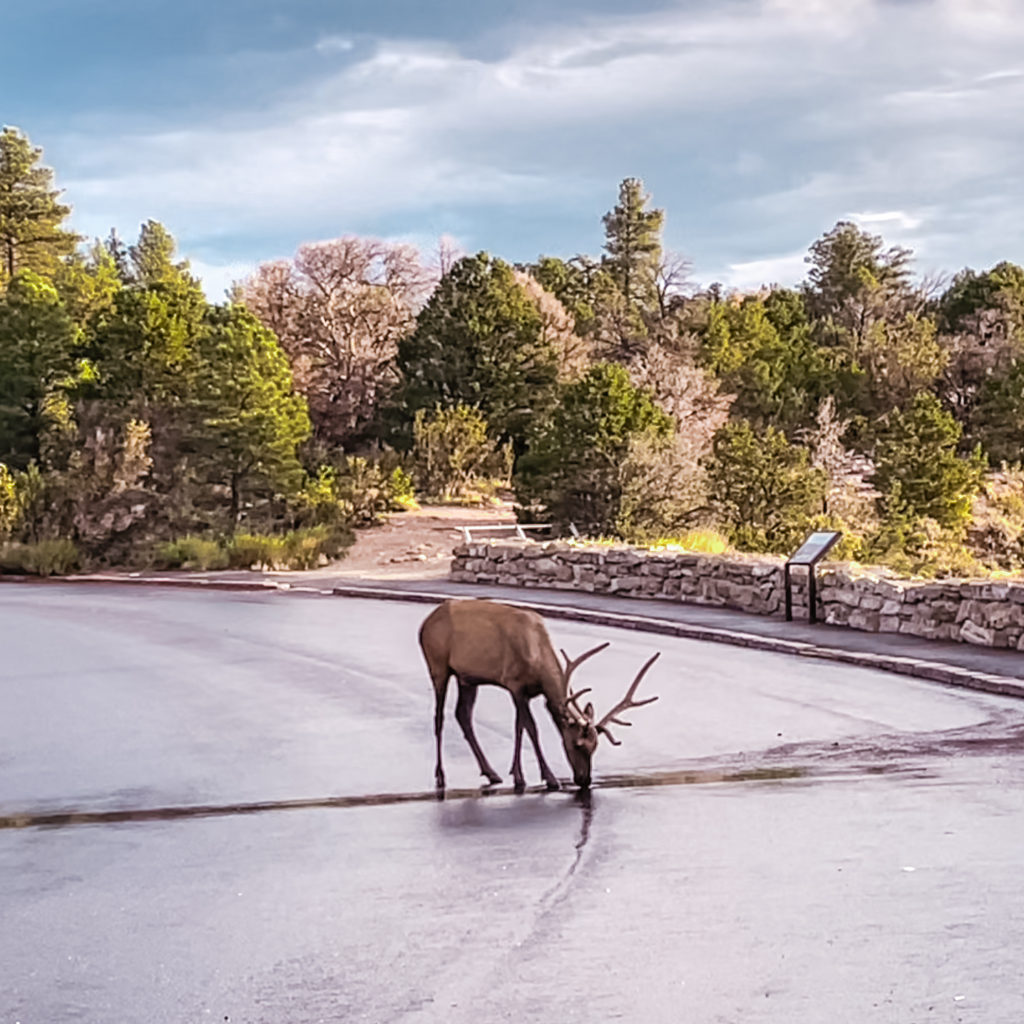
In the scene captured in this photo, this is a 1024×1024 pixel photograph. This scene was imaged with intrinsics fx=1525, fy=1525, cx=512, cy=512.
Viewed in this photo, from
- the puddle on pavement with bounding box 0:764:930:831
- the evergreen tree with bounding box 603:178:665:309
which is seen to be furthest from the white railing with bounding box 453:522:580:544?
the evergreen tree with bounding box 603:178:665:309

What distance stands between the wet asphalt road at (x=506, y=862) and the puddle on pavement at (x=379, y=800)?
3 centimetres

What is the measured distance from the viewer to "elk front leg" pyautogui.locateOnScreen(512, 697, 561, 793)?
8617mm

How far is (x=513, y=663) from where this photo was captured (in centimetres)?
849

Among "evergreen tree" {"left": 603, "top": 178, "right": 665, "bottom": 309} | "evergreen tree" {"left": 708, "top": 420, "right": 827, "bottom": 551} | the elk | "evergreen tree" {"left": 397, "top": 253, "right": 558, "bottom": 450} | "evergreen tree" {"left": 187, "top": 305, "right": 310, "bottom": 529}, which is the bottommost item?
the elk

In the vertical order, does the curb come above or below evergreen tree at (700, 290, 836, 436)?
below

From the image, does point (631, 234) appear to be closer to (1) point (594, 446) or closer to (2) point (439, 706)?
(1) point (594, 446)

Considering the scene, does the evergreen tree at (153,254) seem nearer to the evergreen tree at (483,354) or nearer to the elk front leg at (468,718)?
the evergreen tree at (483,354)

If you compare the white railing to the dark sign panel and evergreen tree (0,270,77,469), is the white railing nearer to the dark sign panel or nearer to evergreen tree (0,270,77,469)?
the dark sign panel

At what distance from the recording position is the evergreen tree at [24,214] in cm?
6694

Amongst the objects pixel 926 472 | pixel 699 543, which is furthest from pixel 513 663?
pixel 926 472

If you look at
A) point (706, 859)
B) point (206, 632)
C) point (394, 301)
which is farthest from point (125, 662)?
point (394, 301)

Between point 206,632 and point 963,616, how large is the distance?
30.2ft

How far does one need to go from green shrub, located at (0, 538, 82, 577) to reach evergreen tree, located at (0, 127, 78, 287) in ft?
121

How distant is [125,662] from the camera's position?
640 inches
